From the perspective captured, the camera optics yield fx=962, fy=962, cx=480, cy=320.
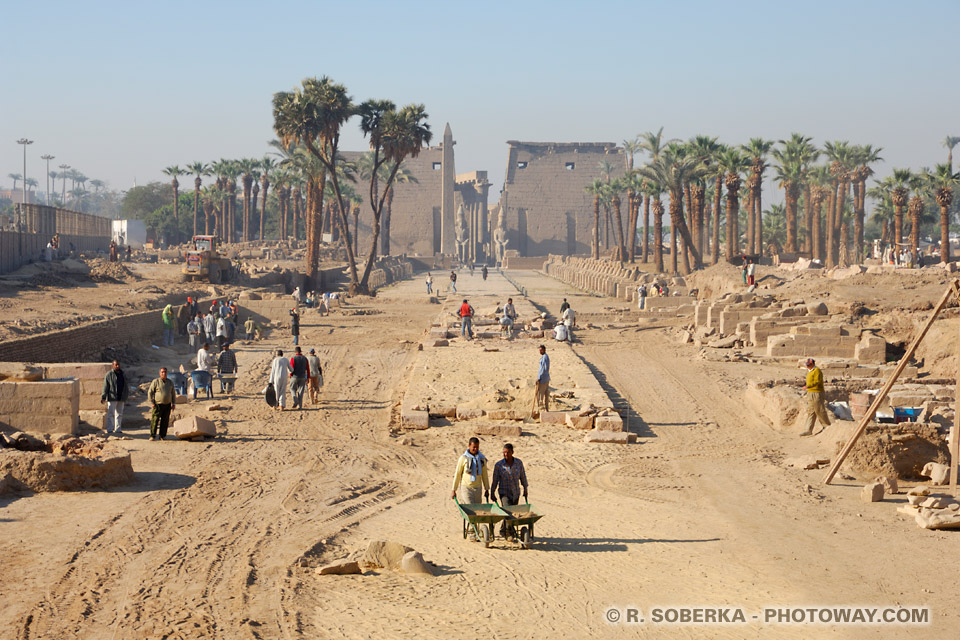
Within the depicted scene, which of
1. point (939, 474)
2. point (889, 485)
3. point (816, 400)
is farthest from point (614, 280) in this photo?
point (889, 485)

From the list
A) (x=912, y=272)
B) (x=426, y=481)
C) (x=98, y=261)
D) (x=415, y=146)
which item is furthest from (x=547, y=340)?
(x=98, y=261)

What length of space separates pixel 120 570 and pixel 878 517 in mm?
8088

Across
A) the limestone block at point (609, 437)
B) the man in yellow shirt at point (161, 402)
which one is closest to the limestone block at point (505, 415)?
Result: the limestone block at point (609, 437)

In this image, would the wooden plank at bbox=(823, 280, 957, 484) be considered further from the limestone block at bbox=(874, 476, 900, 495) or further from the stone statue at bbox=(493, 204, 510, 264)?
the stone statue at bbox=(493, 204, 510, 264)

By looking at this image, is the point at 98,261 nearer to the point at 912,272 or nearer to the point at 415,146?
the point at 415,146

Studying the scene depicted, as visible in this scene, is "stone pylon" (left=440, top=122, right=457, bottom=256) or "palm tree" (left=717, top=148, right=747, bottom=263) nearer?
"palm tree" (left=717, top=148, right=747, bottom=263)

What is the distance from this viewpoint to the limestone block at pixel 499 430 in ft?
50.1

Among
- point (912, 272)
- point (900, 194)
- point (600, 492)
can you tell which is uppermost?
point (900, 194)

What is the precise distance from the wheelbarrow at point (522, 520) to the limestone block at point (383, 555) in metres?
1.14

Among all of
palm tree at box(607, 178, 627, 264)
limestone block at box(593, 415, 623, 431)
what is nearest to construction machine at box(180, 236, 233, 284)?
limestone block at box(593, 415, 623, 431)

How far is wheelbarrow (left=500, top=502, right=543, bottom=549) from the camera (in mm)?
9391

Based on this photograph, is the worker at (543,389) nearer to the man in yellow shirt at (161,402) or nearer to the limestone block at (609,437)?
the limestone block at (609,437)

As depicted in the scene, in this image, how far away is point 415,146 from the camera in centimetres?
5125

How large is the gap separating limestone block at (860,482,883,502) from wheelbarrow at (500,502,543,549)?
15.0 ft
